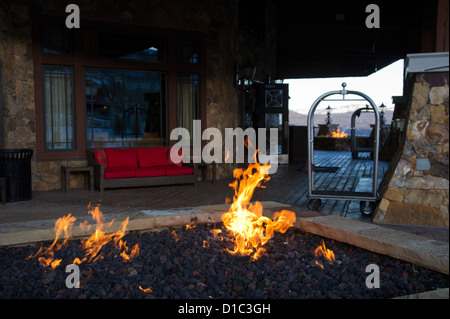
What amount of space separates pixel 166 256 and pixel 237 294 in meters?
0.77

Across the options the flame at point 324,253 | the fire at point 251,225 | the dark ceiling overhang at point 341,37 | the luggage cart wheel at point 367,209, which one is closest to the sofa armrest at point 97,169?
the fire at point 251,225

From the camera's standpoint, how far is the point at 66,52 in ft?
21.8

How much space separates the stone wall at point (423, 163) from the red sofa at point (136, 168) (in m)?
3.71

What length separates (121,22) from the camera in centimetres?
688

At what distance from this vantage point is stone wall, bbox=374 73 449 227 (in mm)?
3693

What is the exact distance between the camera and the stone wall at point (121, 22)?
6.18 metres

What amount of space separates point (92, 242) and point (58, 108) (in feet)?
13.9

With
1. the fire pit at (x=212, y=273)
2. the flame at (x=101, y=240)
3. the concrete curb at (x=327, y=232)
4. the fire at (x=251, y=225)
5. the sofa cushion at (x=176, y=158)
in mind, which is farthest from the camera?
the sofa cushion at (x=176, y=158)

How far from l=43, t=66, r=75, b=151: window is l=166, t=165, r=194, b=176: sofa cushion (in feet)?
5.58

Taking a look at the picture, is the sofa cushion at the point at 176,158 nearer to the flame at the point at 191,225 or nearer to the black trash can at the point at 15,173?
the black trash can at the point at 15,173

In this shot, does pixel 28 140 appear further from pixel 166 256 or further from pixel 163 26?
pixel 166 256

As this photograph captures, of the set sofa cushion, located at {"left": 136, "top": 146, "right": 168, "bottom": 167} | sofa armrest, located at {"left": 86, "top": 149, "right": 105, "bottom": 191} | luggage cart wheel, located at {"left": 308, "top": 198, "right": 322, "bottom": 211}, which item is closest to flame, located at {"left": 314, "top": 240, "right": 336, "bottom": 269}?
luggage cart wheel, located at {"left": 308, "top": 198, "right": 322, "bottom": 211}

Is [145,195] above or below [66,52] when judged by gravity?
below

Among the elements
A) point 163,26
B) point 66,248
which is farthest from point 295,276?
point 163,26
